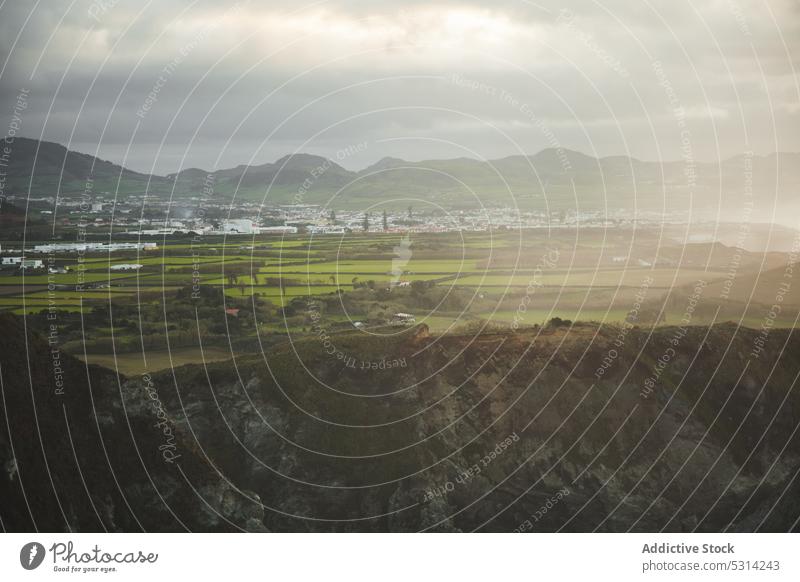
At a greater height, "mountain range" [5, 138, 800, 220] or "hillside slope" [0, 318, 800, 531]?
"mountain range" [5, 138, 800, 220]

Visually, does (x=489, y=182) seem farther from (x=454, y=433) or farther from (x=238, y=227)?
(x=454, y=433)

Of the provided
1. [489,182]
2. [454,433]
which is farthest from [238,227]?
[454,433]

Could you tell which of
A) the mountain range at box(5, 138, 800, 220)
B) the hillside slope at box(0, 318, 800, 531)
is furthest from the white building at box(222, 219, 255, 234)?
the hillside slope at box(0, 318, 800, 531)

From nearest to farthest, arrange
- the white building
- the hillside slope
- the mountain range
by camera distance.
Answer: the hillside slope, the white building, the mountain range

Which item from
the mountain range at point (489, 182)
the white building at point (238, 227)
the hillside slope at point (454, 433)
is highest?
the mountain range at point (489, 182)

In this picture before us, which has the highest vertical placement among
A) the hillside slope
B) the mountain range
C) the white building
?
the mountain range

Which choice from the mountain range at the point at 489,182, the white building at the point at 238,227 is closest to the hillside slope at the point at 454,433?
the white building at the point at 238,227

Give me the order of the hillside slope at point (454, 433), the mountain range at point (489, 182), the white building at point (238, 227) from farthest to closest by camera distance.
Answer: the mountain range at point (489, 182) < the white building at point (238, 227) < the hillside slope at point (454, 433)

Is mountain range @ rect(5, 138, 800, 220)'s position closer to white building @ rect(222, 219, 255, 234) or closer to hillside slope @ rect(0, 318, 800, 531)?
white building @ rect(222, 219, 255, 234)

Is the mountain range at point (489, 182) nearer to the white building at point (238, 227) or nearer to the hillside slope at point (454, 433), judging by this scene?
the white building at point (238, 227)
